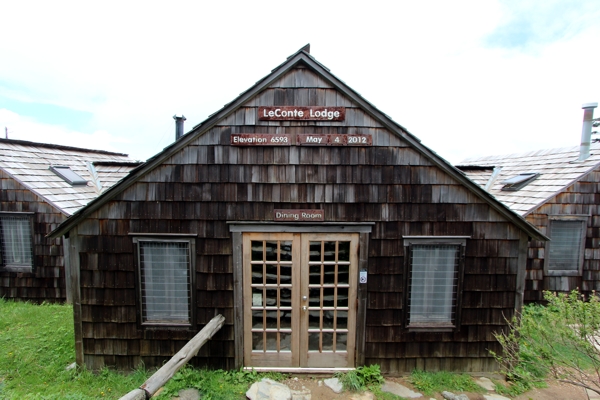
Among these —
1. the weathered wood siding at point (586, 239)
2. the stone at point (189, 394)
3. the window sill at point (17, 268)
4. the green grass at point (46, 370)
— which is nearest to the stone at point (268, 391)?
the stone at point (189, 394)

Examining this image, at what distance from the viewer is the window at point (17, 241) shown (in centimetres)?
746

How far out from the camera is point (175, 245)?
4.69 m

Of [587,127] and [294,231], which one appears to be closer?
[294,231]

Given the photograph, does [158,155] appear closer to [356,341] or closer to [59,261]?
[356,341]

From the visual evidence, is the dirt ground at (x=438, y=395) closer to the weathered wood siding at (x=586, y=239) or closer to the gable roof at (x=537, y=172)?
the weathered wood siding at (x=586, y=239)

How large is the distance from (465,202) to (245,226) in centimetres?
357

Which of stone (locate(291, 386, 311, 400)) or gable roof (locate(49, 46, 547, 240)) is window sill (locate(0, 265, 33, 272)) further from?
stone (locate(291, 386, 311, 400))

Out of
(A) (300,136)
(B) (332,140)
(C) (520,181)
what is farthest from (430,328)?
(C) (520,181)

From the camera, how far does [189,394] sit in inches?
164

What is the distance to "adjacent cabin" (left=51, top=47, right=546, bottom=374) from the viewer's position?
14.8ft

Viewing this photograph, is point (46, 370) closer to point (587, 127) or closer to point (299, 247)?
point (299, 247)

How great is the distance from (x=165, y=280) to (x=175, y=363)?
4.46ft

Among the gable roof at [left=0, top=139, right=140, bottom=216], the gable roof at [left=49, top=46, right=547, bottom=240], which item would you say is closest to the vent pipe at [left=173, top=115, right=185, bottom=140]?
the gable roof at [left=0, top=139, right=140, bottom=216]

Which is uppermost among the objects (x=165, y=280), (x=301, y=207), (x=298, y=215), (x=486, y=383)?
(x=301, y=207)
